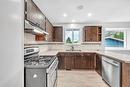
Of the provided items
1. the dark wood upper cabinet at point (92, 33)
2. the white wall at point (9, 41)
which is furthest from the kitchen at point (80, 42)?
the white wall at point (9, 41)

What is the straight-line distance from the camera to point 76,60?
6641mm

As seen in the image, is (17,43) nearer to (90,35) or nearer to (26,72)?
(26,72)

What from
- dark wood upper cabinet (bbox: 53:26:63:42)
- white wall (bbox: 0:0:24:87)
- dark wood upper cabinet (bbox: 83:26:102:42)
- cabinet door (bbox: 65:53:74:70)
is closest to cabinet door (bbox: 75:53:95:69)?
cabinet door (bbox: 65:53:74:70)

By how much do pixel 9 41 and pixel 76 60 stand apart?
5.53 meters

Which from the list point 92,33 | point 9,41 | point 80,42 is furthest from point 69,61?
point 9,41

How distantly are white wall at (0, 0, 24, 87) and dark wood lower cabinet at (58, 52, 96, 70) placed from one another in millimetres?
5186

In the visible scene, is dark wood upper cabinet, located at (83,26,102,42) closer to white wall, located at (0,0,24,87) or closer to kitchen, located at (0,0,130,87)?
kitchen, located at (0,0,130,87)

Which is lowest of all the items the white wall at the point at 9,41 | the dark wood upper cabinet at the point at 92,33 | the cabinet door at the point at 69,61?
the cabinet door at the point at 69,61

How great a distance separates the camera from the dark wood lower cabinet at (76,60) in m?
6.61

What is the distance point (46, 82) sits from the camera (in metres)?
2.30

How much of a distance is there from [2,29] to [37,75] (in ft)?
4.39

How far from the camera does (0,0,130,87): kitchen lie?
11.2ft

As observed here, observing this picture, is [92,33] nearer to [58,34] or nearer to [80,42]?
[80,42]

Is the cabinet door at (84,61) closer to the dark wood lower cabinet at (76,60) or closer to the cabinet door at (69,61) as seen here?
the dark wood lower cabinet at (76,60)
